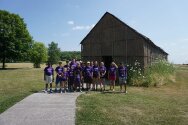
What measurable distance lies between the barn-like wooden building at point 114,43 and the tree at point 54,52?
58.8 meters

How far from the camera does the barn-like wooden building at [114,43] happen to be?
24.4m

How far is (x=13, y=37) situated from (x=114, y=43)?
2853cm

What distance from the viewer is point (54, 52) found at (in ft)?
308

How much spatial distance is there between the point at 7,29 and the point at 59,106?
41.1 metres

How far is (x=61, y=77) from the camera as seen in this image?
16.3 m

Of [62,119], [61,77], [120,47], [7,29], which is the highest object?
[7,29]

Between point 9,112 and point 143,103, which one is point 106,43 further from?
point 9,112

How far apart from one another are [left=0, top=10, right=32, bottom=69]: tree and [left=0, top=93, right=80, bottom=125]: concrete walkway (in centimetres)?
3761

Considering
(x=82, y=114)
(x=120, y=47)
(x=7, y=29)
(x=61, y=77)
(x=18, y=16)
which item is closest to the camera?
(x=82, y=114)

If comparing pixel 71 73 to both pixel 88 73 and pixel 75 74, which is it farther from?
pixel 88 73

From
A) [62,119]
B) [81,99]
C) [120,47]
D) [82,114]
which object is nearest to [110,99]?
[81,99]

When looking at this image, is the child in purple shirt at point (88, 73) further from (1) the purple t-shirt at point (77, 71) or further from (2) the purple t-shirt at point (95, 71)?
(1) the purple t-shirt at point (77, 71)

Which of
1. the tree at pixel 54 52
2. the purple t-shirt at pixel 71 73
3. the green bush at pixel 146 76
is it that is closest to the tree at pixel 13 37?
the green bush at pixel 146 76

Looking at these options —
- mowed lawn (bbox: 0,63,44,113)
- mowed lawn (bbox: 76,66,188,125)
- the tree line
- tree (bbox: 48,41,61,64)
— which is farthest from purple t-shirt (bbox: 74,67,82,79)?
tree (bbox: 48,41,61,64)
